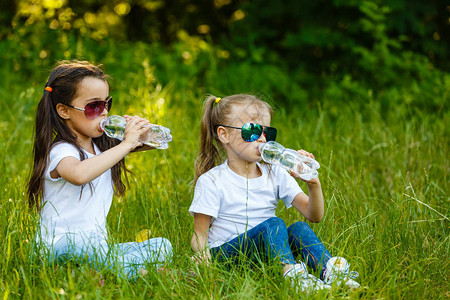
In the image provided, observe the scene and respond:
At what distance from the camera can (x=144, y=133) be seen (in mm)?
2824

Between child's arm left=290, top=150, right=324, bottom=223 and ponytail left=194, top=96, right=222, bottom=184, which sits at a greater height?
ponytail left=194, top=96, right=222, bottom=184

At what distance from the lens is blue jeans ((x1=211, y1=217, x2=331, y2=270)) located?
8.07 ft

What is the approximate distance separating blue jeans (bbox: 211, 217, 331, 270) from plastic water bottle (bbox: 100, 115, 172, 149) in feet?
2.20

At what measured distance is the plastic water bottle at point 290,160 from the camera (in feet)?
8.23

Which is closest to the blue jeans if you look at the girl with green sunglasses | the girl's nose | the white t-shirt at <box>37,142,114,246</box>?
the girl with green sunglasses

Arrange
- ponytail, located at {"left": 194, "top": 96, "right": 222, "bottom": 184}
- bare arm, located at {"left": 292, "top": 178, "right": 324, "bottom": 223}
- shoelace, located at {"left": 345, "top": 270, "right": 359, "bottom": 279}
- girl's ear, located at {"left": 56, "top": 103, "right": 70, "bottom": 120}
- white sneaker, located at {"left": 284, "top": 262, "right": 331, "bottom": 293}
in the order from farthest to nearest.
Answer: ponytail, located at {"left": 194, "top": 96, "right": 222, "bottom": 184} < girl's ear, located at {"left": 56, "top": 103, "right": 70, "bottom": 120} < bare arm, located at {"left": 292, "top": 178, "right": 324, "bottom": 223} < shoelace, located at {"left": 345, "top": 270, "right": 359, "bottom": 279} < white sneaker, located at {"left": 284, "top": 262, "right": 331, "bottom": 293}

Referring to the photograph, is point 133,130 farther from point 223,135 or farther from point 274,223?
point 274,223

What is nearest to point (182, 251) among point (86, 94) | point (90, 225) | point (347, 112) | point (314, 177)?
point (90, 225)

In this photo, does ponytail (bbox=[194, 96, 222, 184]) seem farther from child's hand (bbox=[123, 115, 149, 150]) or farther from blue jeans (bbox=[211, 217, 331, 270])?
blue jeans (bbox=[211, 217, 331, 270])

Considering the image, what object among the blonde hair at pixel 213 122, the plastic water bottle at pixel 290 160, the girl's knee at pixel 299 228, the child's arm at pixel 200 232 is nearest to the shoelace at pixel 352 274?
the girl's knee at pixel 299 228

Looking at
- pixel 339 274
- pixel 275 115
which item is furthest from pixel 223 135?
pixel 275 115

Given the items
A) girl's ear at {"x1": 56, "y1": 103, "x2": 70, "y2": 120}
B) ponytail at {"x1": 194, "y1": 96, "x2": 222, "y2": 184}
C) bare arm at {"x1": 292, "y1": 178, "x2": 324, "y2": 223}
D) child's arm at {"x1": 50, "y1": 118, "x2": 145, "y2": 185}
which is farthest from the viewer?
ponytail at {"x1": 194, "y1": 96, "x2": 222, "y2": 184}

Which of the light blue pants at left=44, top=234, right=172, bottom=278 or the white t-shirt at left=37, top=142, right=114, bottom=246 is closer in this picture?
the light blue pants at left=44, top=234, right=172, bottom=278

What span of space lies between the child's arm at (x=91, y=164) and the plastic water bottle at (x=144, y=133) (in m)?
0.18
